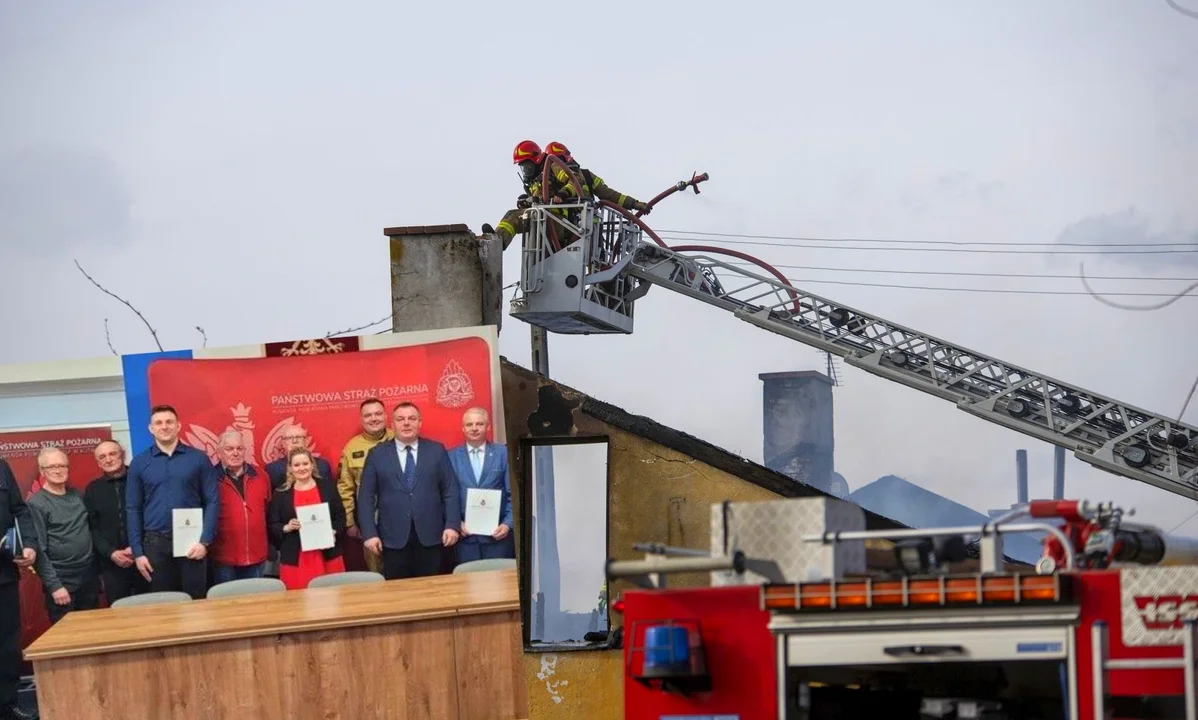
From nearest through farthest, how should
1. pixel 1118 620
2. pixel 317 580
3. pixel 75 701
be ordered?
1. pixel 1118 620
2. pixel 75 701
3. pixel 317 580

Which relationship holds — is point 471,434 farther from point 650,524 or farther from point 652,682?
point 652,682

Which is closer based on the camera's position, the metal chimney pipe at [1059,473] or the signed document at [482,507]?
the signed document at [482,507]

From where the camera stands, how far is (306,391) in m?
14.9

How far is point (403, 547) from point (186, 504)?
6.79 ft

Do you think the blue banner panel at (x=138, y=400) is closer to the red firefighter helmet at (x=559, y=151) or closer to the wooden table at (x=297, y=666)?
the wooden table at (x=297, y=666)

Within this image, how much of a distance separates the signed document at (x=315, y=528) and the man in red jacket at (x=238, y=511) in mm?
354

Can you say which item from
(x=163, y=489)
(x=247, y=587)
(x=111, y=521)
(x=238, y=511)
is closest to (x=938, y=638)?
(x=247, y=587)

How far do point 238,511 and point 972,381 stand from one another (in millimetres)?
12395

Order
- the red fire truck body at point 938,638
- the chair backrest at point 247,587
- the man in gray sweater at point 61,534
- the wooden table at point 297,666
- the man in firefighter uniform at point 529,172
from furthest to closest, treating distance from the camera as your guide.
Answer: the man in firefighter uniform at point 529,172
the man in gray sweater at point 61,534
the chair backrest at point 247,587
the wooden table at point 297,666
the red fire truck body at point 938,638

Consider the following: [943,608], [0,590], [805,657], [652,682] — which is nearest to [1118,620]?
[943,608]

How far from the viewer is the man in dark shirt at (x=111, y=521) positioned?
14.9 meters

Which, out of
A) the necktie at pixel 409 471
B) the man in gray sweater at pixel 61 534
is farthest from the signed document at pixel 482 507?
the man in gray sweater at pixel 61 534

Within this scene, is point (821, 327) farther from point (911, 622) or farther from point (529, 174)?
point (911, 622)

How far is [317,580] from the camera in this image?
14.4 meters
